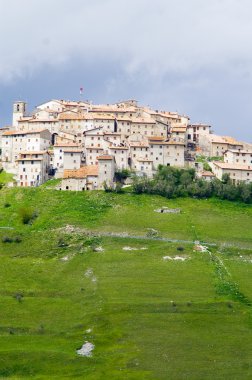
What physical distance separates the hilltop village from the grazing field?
21.1ft

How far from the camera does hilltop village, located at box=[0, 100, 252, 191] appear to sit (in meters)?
140

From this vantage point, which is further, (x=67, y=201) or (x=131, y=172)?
(x=131, y=172)

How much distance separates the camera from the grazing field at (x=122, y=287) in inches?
2844

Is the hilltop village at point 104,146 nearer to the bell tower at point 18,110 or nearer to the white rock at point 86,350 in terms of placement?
the bell tower at point 18,110

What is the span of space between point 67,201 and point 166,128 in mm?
39895

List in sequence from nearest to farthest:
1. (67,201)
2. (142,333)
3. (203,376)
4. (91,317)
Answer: (203,376)
(142,333)
(91,317)
(67,201)

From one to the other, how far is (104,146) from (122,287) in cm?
5847

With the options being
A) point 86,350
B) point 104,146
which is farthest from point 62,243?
point 104,146

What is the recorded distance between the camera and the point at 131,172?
462ft

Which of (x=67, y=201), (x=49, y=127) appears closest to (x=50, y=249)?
(x=67, y=201)

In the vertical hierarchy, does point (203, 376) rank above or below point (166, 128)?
below

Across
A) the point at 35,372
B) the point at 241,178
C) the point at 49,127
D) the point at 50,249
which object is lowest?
the point at 35,372

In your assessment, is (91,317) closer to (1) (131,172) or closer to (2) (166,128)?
(1) (131,172)

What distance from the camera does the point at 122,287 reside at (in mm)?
91625
